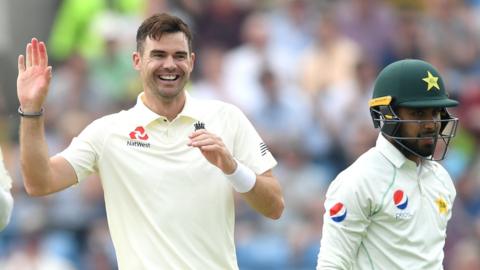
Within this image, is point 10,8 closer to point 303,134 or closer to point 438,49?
point 303,134

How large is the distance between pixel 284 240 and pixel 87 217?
166 centimetres

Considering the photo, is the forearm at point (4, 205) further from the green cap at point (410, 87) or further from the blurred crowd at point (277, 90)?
the blurred crowd at point (277, 90)

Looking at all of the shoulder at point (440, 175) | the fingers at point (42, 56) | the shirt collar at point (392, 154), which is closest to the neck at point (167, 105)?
the fingers at point (42, 56)

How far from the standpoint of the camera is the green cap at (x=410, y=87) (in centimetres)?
571

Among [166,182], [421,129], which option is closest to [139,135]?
[166,182]

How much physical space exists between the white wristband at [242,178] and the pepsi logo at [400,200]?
618 mm

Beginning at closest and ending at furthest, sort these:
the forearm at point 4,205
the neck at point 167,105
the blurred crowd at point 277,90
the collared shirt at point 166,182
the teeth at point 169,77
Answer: the forearm at point 4,205 → the collared shirt at point 166,182 → the teeth at point 169,77 → the neck at point 167,105 → the blurred crowd at point 277,90

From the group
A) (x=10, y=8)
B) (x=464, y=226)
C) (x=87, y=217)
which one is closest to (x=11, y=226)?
(x=87, y=217)

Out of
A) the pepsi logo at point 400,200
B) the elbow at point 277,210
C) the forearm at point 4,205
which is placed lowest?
the elbow at point 277,210

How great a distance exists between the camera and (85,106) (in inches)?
454

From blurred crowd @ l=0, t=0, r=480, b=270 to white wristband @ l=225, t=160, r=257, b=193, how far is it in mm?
5051

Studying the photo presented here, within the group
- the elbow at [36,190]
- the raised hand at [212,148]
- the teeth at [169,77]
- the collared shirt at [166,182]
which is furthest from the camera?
the teeth at [169,77]

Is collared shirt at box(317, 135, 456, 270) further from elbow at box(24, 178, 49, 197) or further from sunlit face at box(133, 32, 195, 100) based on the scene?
elbow at box(24, 178, 49, 197)

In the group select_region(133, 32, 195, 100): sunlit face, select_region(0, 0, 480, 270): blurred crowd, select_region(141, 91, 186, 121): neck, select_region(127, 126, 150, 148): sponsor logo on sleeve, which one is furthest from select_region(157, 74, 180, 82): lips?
select_region(0, 0, 480, 270): blurred crowd
